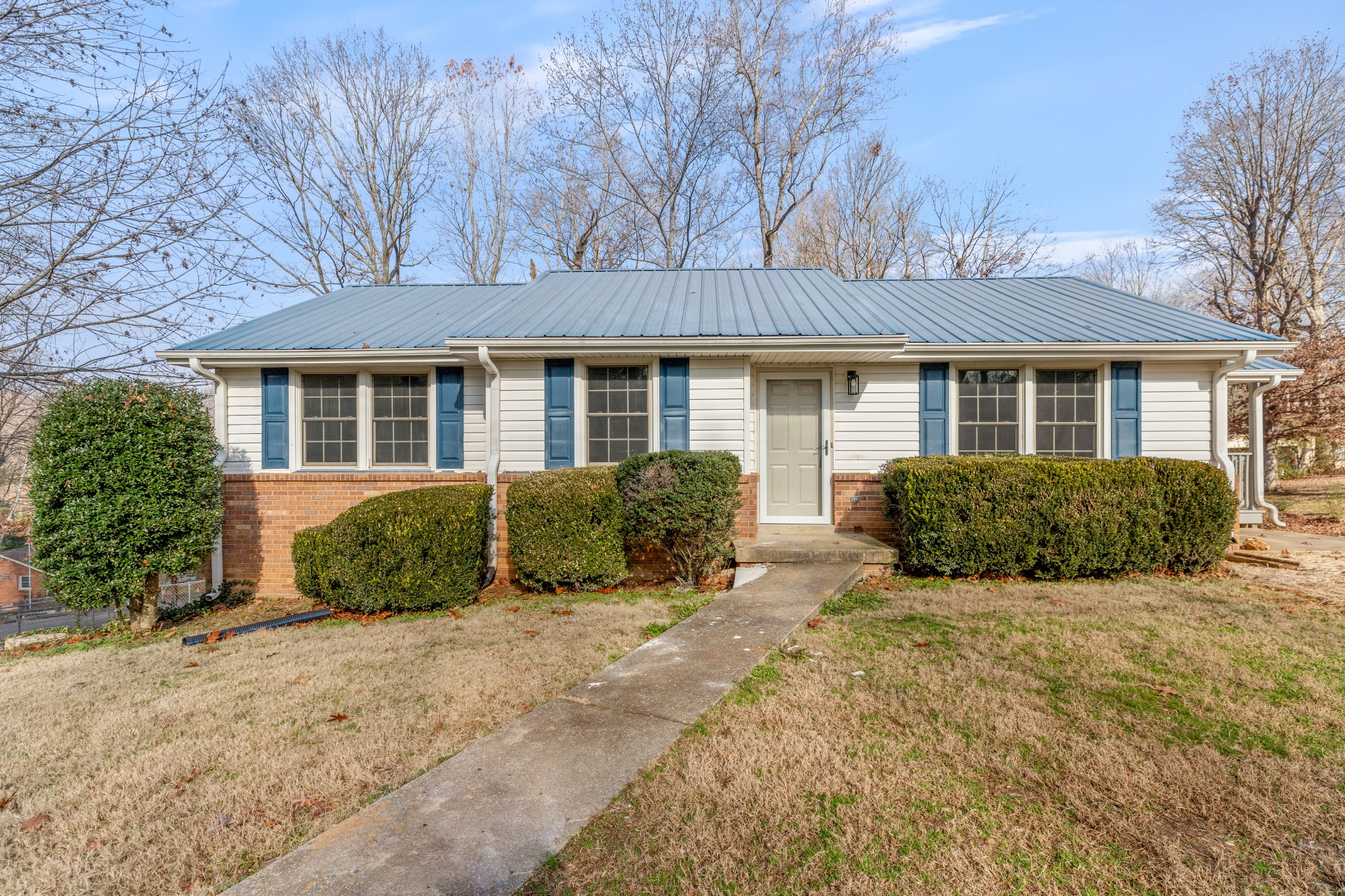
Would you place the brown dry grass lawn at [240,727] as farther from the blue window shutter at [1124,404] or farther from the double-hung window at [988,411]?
the blue window shutter at [1124,404]

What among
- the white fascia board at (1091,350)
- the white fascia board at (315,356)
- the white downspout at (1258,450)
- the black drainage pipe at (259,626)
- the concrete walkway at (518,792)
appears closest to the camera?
the concrete walkway at (518,792)

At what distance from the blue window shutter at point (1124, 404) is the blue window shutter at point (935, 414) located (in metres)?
2.23

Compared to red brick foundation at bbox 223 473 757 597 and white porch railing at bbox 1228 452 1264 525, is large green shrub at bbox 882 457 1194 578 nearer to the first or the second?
white porch railing at bbox 1228 452 1264 525

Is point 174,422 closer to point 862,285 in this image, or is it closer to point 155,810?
point 155,810

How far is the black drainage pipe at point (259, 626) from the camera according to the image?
19.2 feet

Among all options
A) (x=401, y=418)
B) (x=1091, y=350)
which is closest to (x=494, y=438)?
(x=401, y=418)

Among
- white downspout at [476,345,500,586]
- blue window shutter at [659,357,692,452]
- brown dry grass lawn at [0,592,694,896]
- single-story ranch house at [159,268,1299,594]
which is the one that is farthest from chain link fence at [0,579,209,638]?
blue window shutter at [659,357,692,452]

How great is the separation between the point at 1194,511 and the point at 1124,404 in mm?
2243

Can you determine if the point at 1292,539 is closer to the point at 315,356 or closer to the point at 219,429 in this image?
the point at 315,356

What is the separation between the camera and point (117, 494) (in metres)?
6.41

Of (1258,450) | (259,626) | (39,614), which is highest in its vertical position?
(1258,450)

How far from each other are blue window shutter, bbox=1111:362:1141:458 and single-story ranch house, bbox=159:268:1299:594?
25mm

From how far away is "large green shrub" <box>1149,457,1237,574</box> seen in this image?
6.48 metres

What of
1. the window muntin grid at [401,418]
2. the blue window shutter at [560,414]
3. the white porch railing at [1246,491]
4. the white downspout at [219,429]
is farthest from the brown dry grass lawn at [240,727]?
the white porch railing at [1246,491]
